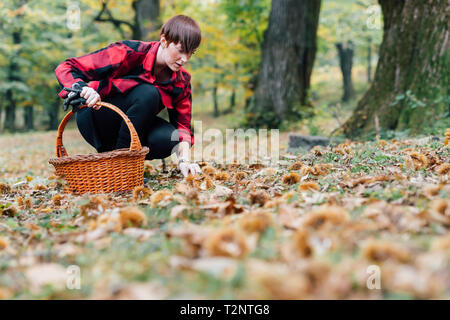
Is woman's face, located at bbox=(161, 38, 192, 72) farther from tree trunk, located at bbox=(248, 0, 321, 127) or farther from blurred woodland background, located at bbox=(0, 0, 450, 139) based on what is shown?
tree trunk, located at bbox=(248, 0, 321, 127)

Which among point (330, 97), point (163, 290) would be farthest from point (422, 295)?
point (330, 97)

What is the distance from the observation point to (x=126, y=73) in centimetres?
270

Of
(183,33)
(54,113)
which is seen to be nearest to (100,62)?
(183,33)

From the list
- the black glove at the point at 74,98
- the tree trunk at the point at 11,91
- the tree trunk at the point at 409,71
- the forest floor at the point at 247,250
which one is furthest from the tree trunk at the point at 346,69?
the forest floor at the point at 247,250

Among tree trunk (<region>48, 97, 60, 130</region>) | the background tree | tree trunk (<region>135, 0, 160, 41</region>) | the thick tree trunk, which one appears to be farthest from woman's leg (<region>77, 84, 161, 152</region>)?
tree trunk (<region>48, 97, 60, 130</region>)

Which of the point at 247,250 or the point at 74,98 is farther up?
the point at 74,98

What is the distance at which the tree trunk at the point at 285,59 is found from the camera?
723 centimetres

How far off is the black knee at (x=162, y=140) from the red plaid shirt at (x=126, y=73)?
68 mm

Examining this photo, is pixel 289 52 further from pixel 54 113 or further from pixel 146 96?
pixel 54 113

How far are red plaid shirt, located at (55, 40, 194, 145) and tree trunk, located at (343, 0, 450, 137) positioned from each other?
8.73 ft

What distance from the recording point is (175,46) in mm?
2396

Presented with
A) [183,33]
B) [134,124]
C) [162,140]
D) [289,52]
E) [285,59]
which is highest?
[289,52]

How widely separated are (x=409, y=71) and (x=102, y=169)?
12.4ft
